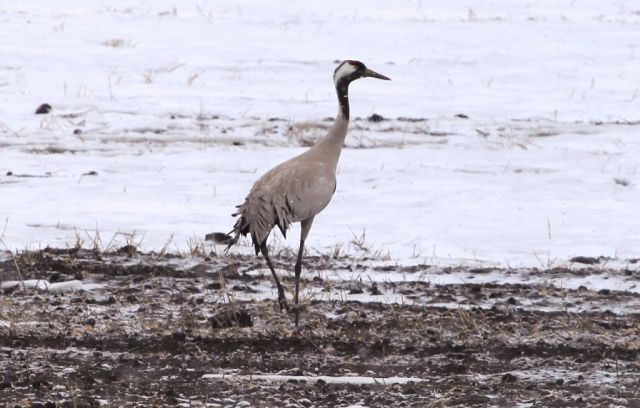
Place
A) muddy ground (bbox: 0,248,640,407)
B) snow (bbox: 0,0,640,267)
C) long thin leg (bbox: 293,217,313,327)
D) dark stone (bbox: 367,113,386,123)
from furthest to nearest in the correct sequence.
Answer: dark stone (bbox: 367,113,386,123) → snow (bbox: 0,0,640,267) → long thin leg (bbox: 293,217,313,327) → muddy ground (bbox: 0,248,640,407)

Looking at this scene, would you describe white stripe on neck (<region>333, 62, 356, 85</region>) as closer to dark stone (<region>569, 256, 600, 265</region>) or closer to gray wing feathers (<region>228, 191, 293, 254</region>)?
gray wing feathers (<region>228, 191, 293, 254</region>)

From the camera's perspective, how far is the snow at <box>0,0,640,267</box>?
1097 centimetres

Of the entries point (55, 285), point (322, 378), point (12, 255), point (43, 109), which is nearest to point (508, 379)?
point (322, 378)

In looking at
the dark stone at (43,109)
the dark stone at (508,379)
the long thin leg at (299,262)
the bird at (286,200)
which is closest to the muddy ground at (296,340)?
the dark stone at (508,379)

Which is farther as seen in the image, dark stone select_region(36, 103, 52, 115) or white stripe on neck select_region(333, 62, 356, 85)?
dark stone select_region(36, 103, 52, 115)

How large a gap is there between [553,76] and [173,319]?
42.7 feet

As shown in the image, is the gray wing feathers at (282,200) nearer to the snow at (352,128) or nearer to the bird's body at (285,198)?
the bird's body at (285,198)

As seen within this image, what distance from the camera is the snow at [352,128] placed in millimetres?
10969

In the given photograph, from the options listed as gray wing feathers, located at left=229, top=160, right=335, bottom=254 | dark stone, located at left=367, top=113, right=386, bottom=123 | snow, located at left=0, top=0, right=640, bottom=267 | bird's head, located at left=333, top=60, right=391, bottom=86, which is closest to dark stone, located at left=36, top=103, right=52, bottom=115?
snow, located at left=0, top=0, right=640, bottom=267

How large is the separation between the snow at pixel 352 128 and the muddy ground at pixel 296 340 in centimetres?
138

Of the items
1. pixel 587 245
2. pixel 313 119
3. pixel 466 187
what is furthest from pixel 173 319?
pixel 313 119

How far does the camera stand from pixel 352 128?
1571 centimetres

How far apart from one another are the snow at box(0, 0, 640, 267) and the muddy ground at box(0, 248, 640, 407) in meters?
1.38

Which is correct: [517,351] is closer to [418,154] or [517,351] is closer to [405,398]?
[405,398]
